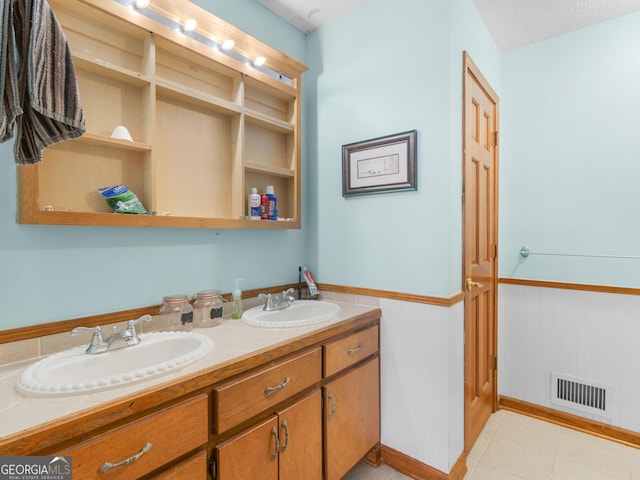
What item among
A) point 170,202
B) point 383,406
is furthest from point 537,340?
point 170,202

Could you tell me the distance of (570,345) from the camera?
213cm

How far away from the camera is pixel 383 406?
71.4 inches

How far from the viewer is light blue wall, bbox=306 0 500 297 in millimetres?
1606

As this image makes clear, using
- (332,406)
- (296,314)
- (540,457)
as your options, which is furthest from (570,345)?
(296,314)

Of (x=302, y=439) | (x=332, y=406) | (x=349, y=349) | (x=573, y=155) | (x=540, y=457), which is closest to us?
(x=302, y=439)

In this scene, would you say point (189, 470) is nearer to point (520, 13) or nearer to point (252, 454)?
point (252, 454)

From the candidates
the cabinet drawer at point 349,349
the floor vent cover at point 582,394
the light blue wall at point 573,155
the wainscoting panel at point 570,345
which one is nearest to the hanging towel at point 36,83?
the cabinet drawer at point 349,349

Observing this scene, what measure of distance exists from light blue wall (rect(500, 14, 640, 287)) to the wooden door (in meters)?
0.18

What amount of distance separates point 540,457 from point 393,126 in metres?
2.01

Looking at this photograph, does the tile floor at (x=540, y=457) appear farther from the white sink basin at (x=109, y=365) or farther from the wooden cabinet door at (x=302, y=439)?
the white sink basin at (x=109, y=365)

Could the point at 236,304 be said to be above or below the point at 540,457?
above

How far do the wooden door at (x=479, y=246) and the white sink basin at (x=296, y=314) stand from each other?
2.50ft

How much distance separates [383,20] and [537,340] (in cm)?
225

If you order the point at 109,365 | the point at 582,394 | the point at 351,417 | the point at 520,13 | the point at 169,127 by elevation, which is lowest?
the point at 582,394
